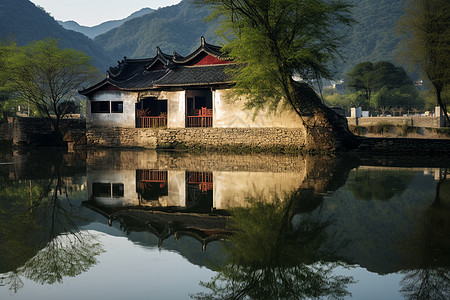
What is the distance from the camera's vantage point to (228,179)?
10.4 metres

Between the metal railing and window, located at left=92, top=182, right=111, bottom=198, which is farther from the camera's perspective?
the metal railing

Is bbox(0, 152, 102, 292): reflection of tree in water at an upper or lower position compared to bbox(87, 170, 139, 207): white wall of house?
lower

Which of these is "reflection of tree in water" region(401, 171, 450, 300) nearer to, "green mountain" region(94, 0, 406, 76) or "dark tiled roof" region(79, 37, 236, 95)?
"dark tiled roof" region(79, 37, 236, 95)

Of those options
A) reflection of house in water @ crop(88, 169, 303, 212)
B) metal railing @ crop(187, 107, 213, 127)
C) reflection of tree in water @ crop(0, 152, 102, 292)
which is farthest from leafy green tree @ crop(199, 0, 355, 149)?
reflection of tree in water @ crop(0, 152, 102, 292)

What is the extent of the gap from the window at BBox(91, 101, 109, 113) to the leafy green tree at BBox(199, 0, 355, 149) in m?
9.92

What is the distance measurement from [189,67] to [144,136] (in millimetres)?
4778

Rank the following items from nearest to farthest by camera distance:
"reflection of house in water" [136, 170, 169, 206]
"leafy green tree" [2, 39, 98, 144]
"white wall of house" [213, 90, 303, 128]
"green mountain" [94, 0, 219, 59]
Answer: "reflection of house in water" [136, 170, 169, 206], "white wall of house" [213, 90, 303, 128], "leafy green tree" [2, 39, 98, 144], "green mountain" [94, 0, 219, 59]

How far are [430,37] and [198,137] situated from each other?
12930 millimetres

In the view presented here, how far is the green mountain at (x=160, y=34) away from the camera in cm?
13600

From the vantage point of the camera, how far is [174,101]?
2258cm

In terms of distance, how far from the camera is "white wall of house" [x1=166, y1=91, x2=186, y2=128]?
2228 cm

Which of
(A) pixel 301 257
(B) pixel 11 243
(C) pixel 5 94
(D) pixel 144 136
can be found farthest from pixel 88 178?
(C) pixel 5 94

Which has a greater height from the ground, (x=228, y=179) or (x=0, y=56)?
(x=0, y=56)

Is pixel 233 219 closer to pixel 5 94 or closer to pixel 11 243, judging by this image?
pixel 11 243
